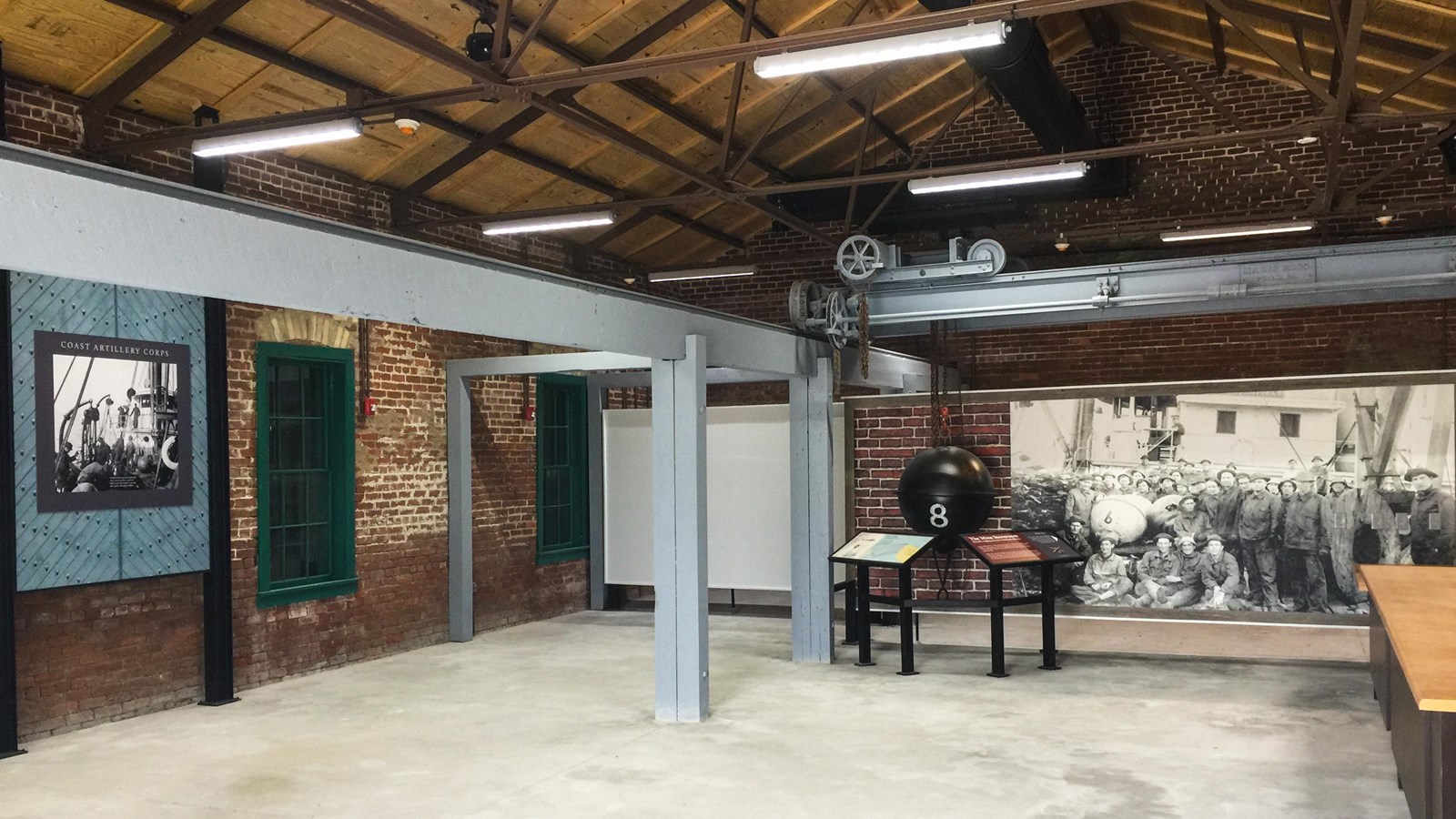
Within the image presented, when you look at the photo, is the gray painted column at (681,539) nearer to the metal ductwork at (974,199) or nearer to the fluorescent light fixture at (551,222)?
the fluorescent light fixture at (551,222)

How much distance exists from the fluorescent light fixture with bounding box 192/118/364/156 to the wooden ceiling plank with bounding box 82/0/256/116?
1.71 ft

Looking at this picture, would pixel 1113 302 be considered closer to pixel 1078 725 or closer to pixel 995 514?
pixel 995 514

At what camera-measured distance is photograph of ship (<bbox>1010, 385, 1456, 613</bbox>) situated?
8.56m

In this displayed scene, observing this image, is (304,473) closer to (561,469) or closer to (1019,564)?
(561,469)

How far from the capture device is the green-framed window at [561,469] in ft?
39.2

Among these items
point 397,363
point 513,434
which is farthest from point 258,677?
point 513,434

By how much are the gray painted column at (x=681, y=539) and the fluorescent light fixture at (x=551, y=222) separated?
361 cm

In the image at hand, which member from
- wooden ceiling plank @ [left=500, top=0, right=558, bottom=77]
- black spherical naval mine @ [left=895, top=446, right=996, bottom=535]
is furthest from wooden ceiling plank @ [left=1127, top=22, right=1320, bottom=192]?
wooden ceiling plank @ [left=500, top=0, right=558, bottom=77]

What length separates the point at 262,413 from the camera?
28.2 feet

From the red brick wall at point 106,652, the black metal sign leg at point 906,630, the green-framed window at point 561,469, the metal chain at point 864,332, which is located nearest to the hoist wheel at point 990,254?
the metal chain at point 864,332

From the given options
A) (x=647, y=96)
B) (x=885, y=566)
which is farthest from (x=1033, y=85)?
(x=885, y=566)

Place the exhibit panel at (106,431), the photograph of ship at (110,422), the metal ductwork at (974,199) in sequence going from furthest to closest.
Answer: the metal ductwork at (974,199) → the photograph of ship at (110,422) → the exhibit panel at (106,431)

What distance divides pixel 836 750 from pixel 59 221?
450cm

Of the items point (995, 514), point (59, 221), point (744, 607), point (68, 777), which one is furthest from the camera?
point (744, 607)
